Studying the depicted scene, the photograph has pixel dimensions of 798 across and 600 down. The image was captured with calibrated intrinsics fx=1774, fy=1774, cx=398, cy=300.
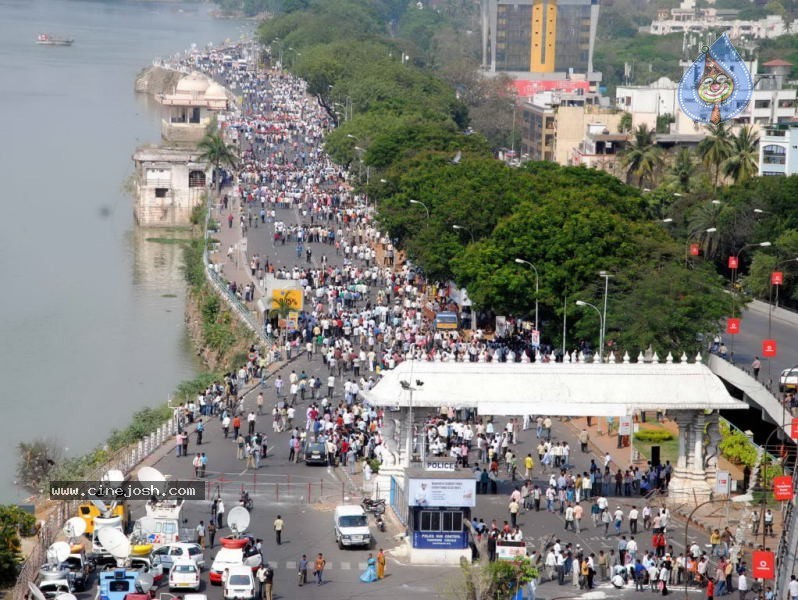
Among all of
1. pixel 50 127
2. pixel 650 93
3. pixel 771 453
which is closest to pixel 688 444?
pixel 771 453

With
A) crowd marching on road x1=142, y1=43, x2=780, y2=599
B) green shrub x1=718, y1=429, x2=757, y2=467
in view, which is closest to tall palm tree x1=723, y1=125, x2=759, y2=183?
crowd marching on road x1=142, y1=43, x2=780, y2=599

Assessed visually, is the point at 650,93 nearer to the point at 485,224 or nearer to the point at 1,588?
the point at 485,224

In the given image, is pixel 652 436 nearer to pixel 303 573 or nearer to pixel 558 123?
pixel 303 573

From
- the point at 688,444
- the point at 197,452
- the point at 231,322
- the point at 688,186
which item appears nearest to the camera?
the point at 688,444

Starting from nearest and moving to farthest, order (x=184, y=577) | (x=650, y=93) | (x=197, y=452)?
(x=184, y=577) → (x=197, y=452) → (x=650, y=93)

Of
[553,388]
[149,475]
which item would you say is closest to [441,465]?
[553,388]
